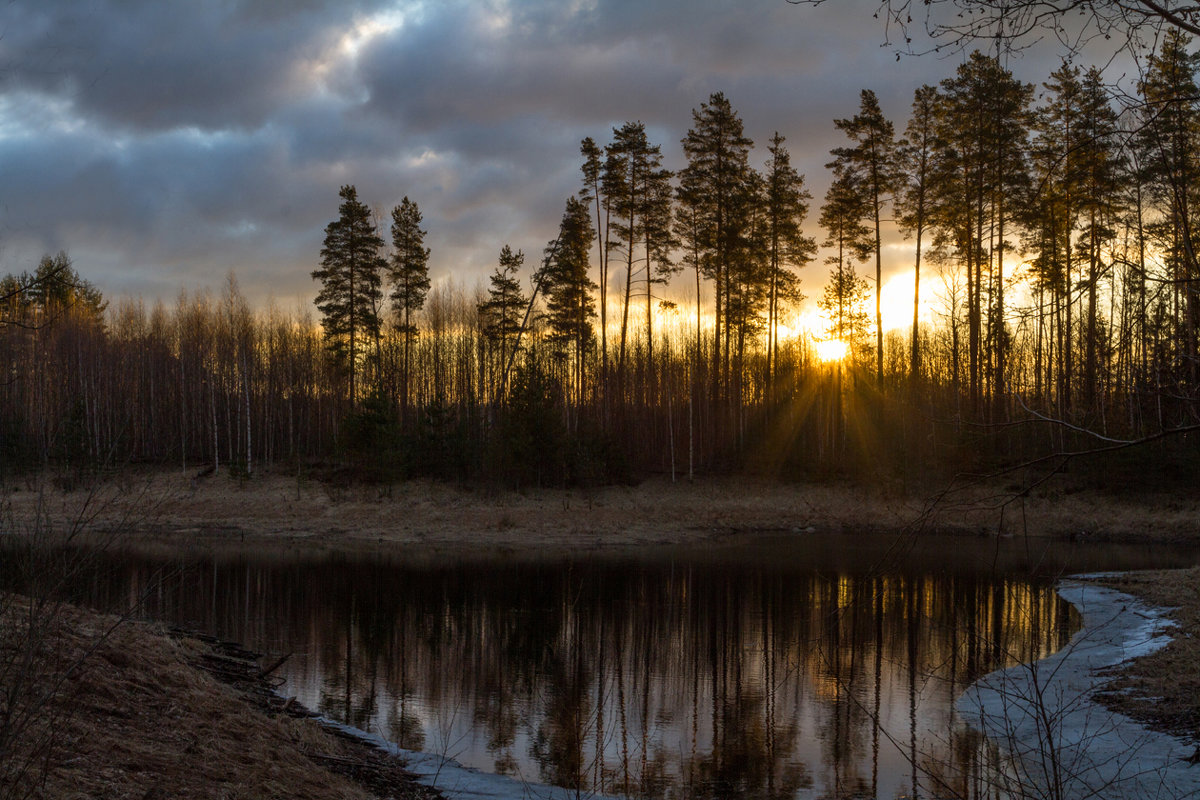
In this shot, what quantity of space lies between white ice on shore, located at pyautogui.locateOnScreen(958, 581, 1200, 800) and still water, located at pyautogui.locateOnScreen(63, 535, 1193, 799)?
42 centimetres

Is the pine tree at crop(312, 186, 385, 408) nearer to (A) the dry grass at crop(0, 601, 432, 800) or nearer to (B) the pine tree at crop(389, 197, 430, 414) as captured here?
(B) the pine tree at crop(389, 197, 430, 414)

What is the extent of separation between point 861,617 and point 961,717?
752cm

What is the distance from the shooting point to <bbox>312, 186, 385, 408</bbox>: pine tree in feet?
159

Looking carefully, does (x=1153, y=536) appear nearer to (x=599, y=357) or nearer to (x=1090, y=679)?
(x=1090, y=679)

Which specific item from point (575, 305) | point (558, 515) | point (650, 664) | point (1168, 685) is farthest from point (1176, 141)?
point (575, 305)

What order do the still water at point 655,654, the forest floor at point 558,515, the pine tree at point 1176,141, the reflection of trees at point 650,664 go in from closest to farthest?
the pine tree at point 1176,141 → the still water at point 655,654 → the reflection of trees at point 650,664 → the forest floor at point 558,515

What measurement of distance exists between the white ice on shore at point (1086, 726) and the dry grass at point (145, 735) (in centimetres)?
575

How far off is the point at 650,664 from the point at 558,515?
73.7 ft

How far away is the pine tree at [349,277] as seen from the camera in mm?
48406

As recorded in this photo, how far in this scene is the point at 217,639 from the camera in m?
15.5

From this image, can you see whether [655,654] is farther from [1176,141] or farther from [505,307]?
[505,307]

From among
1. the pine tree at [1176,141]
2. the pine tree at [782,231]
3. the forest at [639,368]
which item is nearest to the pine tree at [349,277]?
the forest at [639,368]

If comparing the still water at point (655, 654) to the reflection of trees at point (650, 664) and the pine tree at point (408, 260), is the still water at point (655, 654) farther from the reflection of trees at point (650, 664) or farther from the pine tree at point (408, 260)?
the pine tree at point (408, 260)

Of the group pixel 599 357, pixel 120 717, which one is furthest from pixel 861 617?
pixel 599 357
